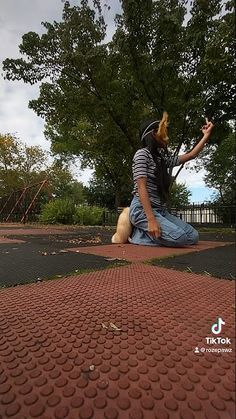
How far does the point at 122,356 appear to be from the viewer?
519 millimetres

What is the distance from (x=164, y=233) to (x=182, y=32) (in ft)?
9.13

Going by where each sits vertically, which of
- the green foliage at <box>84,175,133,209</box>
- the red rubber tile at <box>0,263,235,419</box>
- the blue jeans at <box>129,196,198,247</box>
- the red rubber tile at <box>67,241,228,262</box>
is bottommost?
the red rubber tile at <box>0,263,235,419</box>

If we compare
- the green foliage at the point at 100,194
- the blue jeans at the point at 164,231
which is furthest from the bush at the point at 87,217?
the green foliage at the point at 100,194

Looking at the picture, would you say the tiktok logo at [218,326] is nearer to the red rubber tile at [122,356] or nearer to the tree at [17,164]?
the red rubber tile at [122,356]

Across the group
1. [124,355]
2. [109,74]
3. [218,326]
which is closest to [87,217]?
[109,74]

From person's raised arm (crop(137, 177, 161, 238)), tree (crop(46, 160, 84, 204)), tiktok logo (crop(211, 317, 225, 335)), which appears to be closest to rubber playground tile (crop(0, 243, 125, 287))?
person's raised arm (crop(137, 177, 161, 238))

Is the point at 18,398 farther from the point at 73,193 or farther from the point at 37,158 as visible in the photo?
the point at 73,193

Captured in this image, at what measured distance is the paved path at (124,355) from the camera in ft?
1.28

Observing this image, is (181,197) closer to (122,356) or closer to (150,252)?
(150,252)

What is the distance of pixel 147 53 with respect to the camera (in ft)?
16.2

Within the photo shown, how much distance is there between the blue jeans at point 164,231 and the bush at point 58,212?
7.23 m

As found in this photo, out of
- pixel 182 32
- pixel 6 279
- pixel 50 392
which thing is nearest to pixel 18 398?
pixel 50 392

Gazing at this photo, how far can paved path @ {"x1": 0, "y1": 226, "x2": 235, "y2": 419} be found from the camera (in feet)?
1.28

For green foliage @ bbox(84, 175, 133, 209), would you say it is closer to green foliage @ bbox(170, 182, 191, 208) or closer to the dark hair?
green foliage @ bbox(170, 182, 191, 208)
